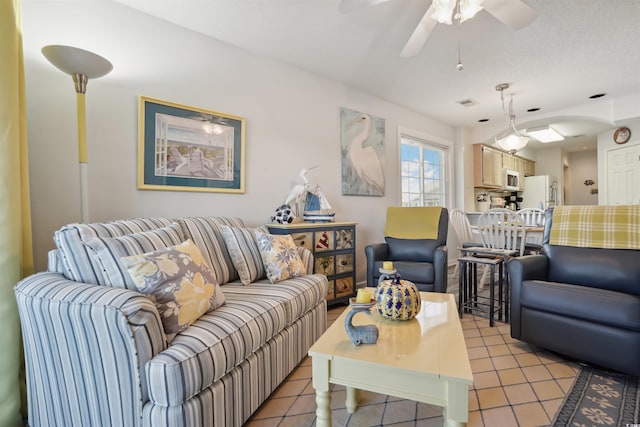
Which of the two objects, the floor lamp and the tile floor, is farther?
the floor lamp

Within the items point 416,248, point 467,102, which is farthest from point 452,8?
point 467,102

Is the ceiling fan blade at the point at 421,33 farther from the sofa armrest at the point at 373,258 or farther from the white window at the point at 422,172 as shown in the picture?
the white window at the point at 422,172

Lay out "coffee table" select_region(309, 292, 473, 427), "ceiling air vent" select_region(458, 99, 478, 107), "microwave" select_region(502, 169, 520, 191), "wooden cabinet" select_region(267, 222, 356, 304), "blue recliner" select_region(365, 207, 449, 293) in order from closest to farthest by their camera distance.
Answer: "coffee table" select_region(309, 292, 473, 427), "wooden cabinet" select_region(267, 222, 356, 304), "blue recliner" select_region(365, 207, 449, 293), "ceiling air vent" select_region(458, 99, 478, 107), "microwave" select_region(502, 169, 520, 191)

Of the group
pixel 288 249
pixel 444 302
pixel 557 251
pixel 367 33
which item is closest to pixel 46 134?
pixel 288 249

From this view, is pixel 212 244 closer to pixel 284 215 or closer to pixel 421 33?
pixel 284 215

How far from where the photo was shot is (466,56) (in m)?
2.88

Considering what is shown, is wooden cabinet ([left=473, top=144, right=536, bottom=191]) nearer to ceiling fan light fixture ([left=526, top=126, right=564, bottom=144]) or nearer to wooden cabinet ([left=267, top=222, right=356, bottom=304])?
ceiling fan light fixture ([left=526, top=126, right=564, bottom=144])

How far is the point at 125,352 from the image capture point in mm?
1016

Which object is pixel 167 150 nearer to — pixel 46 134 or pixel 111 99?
pixel 111 99

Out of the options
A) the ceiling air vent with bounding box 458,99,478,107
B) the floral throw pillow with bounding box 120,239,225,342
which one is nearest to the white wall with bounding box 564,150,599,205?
the ceiling air vent with bounding box 458,99,478,107

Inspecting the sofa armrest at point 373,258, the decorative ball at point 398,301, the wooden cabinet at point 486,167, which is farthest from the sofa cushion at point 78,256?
the wooden cabinet at point 486,167

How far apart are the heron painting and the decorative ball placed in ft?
7.49

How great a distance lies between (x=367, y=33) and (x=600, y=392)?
281cm

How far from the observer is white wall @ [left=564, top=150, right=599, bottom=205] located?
7.48 meters
